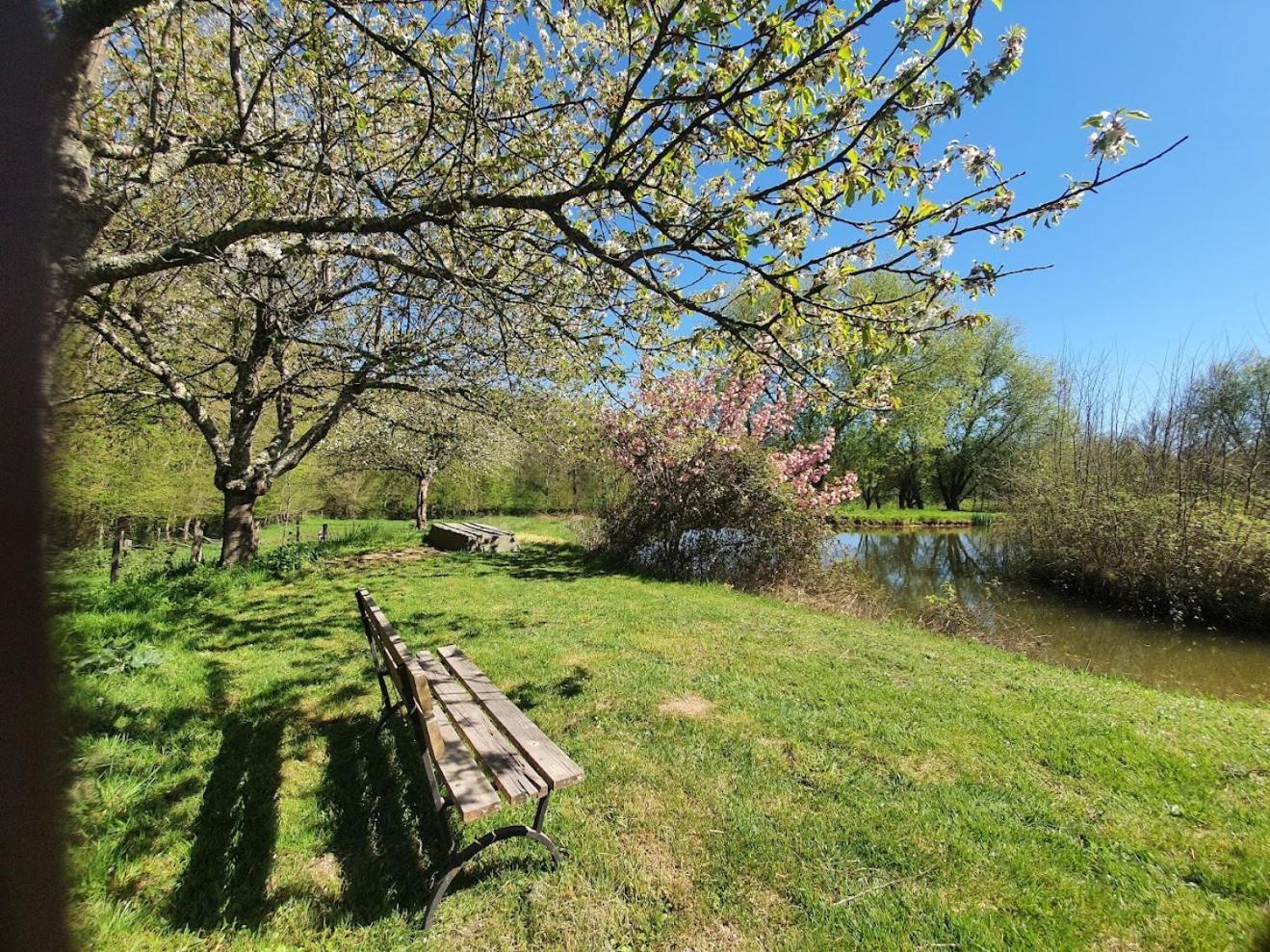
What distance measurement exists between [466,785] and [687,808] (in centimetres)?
143

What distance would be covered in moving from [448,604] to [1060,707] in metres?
7.39

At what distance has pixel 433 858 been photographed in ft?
8.62

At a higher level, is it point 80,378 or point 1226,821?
point 80,378

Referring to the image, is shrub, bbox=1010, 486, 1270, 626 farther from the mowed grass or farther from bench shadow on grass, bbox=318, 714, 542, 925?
bench shadow on grass, bbox=318, 714, 542, 925

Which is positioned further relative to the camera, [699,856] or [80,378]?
[699,856]

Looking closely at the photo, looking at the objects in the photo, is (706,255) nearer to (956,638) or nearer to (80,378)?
(80,378)

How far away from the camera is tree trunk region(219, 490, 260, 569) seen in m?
8.78

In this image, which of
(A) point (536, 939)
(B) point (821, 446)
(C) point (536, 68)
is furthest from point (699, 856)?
(B) point (821, 446)

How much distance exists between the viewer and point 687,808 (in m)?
3.04

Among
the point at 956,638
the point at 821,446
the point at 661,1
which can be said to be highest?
the point at 661,1

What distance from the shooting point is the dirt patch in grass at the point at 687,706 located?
13.9 feet

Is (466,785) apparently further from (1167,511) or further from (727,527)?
(1167,511)

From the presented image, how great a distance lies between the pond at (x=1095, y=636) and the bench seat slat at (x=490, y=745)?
8.66m

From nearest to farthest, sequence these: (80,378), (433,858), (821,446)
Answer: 1. (80,378)
2. (433,858)
3. (821,446)
